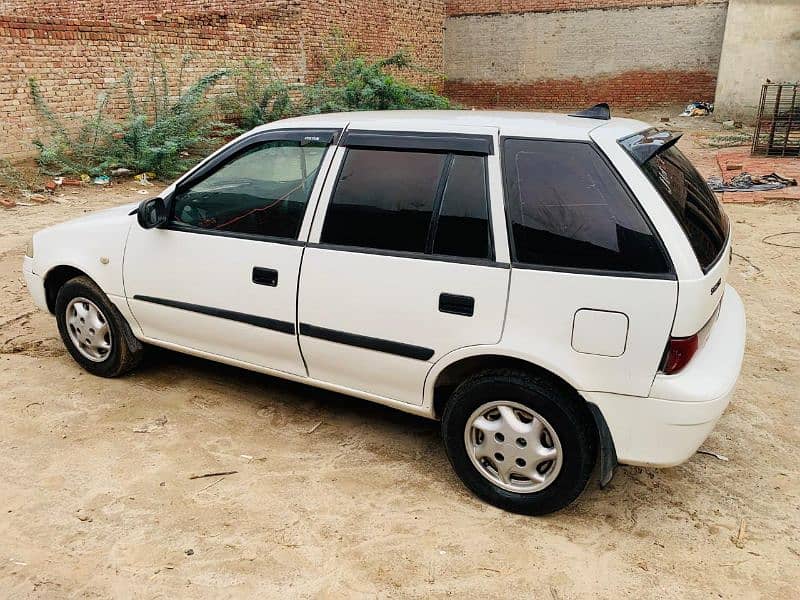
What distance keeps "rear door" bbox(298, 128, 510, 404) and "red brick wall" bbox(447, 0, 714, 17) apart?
1903 centimetres

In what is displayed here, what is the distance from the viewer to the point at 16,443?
11.4 feet

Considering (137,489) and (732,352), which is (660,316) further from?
(137,489)

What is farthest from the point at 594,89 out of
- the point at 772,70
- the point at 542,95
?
the point at 772,70

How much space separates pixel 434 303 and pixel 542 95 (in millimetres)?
20082

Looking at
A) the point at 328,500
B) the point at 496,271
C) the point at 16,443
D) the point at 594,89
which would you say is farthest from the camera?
the point at 594,89

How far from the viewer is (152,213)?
361 centimetres

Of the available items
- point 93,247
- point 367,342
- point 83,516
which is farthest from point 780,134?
point 83,516

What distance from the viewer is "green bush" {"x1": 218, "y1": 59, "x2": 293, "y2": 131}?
13367mm

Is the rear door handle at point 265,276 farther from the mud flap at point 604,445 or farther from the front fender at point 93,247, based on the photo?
the mud flap at point 604,445

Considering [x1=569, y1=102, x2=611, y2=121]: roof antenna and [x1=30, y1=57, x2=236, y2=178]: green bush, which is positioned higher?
[x1=569, y1=102, x2=611, y2=121]: roof antenna

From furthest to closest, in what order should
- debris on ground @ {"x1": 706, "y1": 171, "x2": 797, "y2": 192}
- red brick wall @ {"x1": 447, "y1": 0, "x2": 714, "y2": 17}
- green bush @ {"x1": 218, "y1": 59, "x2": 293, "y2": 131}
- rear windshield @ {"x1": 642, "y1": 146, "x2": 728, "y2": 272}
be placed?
1. red brick wall @ {"x1": 447, "y1": 0, "x2": 714, "y2": 17}
2. green bush @ {"x1": 218, "y1": 59, "x2": 293, "y2": 131}
3. debris on ground @ {"x1": 706, "y1": 171, "x2": 797, "y2": 192}
4. rear windshield @ {"x1": 642, "y1": 146, "x2": 728, "y2": 272}

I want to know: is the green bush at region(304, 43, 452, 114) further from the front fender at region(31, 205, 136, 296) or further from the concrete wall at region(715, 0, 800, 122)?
the front fender at region(31, 205, 136, 296)

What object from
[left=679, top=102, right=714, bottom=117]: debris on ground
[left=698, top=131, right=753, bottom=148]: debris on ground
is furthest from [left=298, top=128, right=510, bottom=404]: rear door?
[left=679, top=102, right=714, bottom=117]: debris on ground

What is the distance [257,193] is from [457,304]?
1.35 meters
